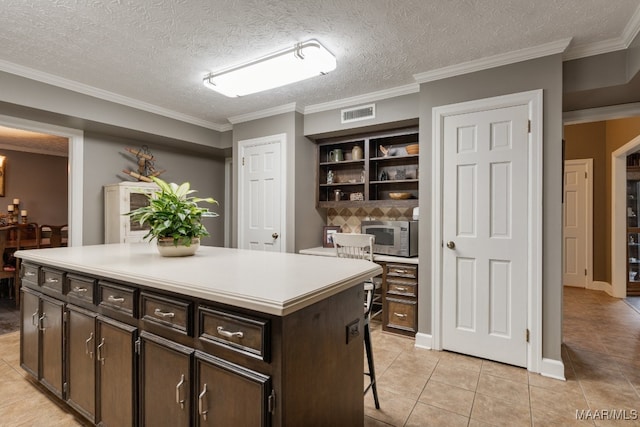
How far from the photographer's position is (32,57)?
2.66m

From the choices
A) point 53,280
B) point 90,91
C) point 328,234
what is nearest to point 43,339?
point 53,280

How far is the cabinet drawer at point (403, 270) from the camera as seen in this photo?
10.3 ft

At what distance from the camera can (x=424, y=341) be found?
9.68ft

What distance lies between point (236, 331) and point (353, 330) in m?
0.58

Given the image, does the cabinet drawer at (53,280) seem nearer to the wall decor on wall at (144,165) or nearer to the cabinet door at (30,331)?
the cabinet door at (30,331)

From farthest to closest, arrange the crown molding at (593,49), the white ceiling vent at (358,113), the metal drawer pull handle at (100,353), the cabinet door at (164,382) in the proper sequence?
the white ceiling vent at (358,113)
the crown molding at (593,49)
the metal drawer pull handle at (100,353)
the cabinet door at (164,382)

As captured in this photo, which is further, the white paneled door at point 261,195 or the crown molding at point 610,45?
the white paneled door at point 261,195

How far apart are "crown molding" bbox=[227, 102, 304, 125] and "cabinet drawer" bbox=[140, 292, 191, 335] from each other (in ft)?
9.47

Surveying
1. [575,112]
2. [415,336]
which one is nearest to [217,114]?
[415,336]

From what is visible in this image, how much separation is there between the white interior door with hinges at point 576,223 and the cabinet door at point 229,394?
5.83m

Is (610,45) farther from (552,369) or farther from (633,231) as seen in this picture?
(633,231)

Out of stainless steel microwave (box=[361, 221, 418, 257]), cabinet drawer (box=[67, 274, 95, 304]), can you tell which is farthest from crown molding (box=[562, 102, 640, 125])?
cabinet drawer (box=[67, 274, 95, 304])

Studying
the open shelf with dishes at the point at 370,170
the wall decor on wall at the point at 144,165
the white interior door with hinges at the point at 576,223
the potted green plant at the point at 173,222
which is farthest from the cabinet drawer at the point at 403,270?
the white interior door with hinges at the point at 576,223

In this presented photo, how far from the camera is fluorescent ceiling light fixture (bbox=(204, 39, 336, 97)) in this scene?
2418 mm
